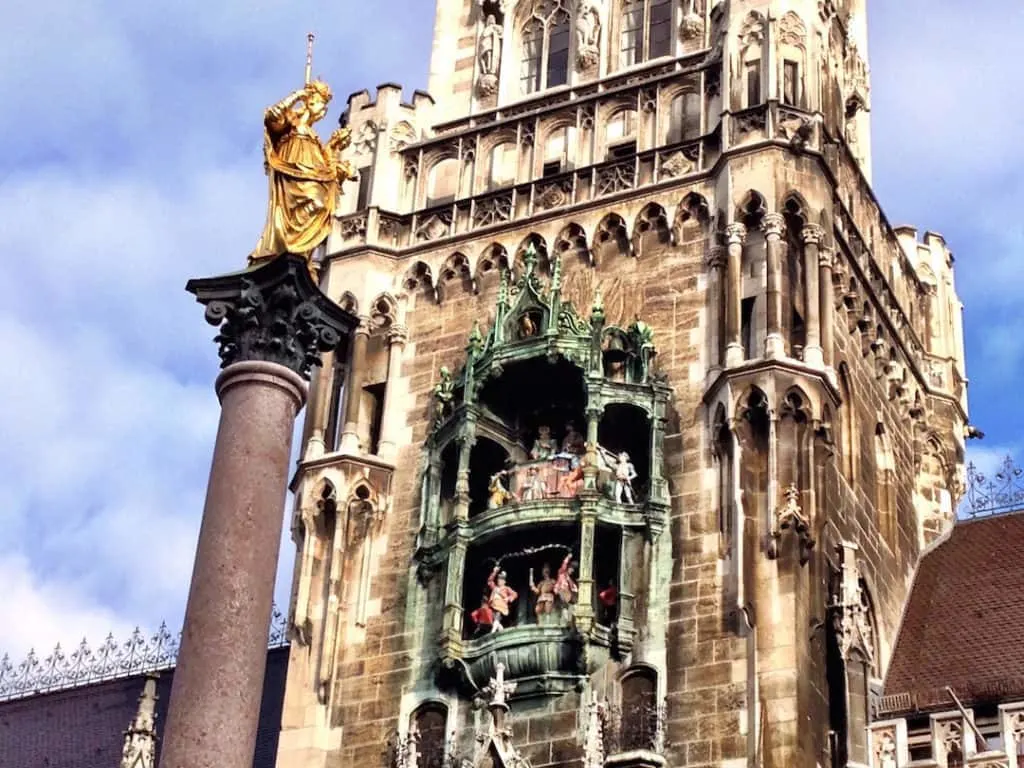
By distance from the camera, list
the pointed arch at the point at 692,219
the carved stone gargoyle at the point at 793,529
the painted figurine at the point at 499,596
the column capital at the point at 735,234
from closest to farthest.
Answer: the carved stone gargoyle at the point at 793,529
the painted figurine at the point at 499,596
the column capital at the point at 735,234
the pointed arch at the point at 692,219

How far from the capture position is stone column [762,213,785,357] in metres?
23.9

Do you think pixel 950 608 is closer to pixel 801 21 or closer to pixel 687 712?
pixel 687 712

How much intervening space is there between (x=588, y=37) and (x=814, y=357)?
7529mm

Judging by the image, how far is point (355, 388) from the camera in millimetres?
26672

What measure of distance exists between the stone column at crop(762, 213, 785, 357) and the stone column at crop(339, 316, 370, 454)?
5249mm

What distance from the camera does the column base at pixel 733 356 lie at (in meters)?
24.0

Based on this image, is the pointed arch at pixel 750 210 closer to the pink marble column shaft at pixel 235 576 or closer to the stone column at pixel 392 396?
the stone column at pixel 392 396

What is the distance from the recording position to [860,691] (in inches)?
883

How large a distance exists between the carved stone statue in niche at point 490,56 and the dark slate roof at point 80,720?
8.57 meters

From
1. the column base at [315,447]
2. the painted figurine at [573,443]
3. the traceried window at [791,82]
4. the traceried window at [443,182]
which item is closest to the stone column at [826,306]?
the traceried window at [791,82]

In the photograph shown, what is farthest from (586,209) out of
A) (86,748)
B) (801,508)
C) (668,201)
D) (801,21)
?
(86,748)

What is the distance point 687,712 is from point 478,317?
6670 mm

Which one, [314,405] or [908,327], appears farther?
[908,327]

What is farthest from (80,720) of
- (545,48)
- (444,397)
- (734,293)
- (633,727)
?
(734,293)
